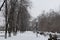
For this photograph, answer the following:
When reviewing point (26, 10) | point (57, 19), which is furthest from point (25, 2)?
point (57, 19)

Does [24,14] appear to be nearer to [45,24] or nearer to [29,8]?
[29,8]

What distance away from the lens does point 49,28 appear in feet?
265

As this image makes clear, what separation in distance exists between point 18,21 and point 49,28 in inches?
1732

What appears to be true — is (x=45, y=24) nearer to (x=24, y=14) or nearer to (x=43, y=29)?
(x=43, y=29)

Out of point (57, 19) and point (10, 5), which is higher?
point (10, 5)

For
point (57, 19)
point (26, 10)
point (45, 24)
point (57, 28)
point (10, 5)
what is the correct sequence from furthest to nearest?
point (45, 24)
point (57, 19)
point (57, 28)
point (26, 10)
point (10, 5)

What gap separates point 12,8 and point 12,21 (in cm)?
247

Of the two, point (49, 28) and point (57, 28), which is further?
point (49, 28)

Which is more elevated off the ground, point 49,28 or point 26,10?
point 26,10

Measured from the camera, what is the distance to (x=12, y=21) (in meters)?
33.8

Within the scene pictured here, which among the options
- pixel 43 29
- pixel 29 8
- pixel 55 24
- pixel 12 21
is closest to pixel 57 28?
pixel 55 24

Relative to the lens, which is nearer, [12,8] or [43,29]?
[12,8]

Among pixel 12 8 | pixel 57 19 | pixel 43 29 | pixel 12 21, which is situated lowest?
pixel 43 29

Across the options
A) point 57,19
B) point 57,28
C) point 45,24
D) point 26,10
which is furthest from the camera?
point 45,24
